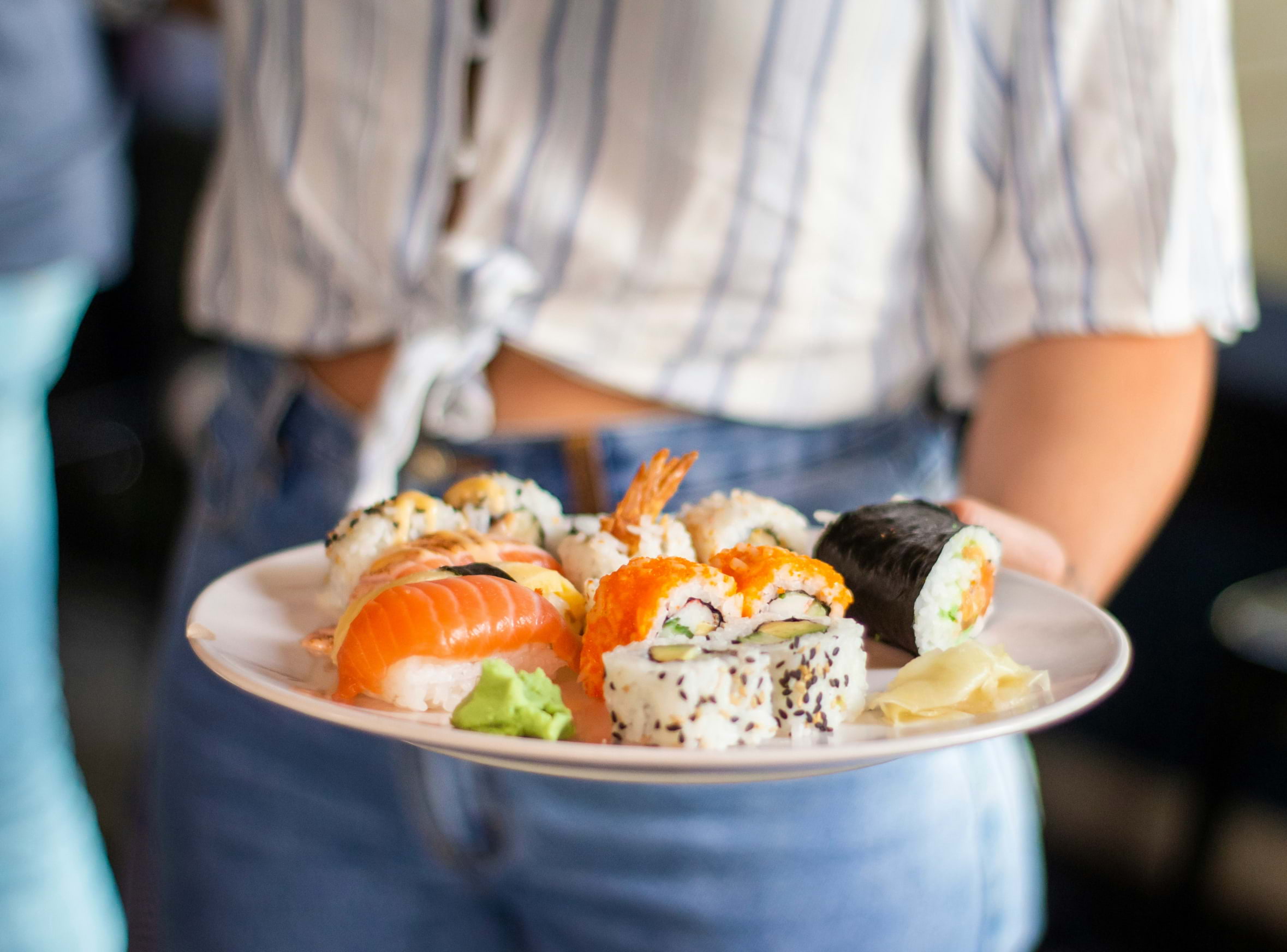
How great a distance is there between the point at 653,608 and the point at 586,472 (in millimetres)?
357

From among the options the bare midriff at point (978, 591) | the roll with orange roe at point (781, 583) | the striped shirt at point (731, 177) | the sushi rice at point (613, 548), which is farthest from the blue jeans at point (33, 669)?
the bare midriff at point (978, 591)

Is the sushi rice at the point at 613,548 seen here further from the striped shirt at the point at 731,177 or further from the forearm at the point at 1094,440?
the forearm at the point at 1094,440

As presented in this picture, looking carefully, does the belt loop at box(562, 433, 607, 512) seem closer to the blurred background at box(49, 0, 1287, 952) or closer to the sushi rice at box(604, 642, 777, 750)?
the sushi rice at box(604, 642, 777, 750)

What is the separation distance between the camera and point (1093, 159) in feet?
3.08

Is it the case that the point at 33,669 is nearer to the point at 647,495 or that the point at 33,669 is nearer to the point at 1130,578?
the point at 647,495

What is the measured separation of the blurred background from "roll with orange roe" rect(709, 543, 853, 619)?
7.82 ft

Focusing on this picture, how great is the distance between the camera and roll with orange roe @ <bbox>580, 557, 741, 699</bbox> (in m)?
0.61

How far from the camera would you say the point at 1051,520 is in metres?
0.92

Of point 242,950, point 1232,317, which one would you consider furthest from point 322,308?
point 1232,317

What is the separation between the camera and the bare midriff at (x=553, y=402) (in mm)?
977

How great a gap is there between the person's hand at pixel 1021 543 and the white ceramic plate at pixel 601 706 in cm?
4

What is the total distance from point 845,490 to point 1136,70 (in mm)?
466

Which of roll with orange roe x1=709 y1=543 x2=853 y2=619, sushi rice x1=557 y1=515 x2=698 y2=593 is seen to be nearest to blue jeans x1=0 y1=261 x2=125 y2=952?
sushi rice x1=557 y1=515 x2=698 y2=593

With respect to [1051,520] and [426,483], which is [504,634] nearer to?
[426,483]
